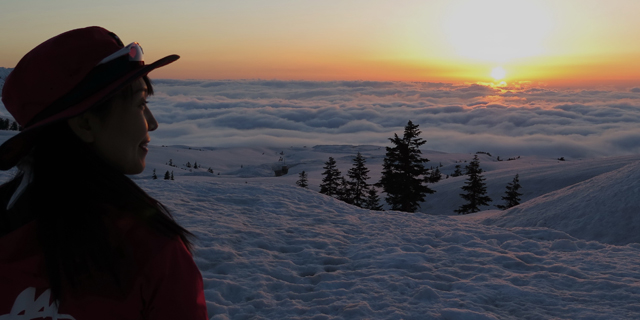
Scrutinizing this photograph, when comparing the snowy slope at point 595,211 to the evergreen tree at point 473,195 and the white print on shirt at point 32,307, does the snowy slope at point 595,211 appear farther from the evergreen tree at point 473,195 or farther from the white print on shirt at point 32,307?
the evergreen tree at point 473,195

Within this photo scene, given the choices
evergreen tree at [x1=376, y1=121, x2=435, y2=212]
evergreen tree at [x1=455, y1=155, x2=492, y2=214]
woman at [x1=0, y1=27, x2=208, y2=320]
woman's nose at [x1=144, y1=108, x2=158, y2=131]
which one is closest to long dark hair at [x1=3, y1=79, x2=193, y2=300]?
woman at [x1=0, y1=27, x2=208, y2=320]

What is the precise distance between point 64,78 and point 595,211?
34.9 feet

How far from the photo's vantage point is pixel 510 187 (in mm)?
33156

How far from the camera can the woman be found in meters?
1.44

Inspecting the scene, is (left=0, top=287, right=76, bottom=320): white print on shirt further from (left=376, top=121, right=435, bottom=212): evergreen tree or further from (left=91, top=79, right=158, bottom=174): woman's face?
(left=376, top=121, right=435, bottom=212): evergreen tree

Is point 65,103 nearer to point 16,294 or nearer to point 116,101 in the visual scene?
point 116,101

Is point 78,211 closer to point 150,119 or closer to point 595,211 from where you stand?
point 150,119

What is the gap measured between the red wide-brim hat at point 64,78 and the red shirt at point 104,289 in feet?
1.22

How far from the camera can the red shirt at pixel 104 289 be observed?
1446 mm

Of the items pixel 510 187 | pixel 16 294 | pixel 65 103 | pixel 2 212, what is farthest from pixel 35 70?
pixel 510 187

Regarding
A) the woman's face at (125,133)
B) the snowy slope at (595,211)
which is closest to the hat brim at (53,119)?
the woman's face at (125,133)

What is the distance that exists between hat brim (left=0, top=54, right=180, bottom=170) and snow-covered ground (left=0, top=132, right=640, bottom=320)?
10.5 feet

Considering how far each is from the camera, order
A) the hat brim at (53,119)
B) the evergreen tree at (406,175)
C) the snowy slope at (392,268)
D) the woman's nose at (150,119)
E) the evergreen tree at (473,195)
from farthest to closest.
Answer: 1. the evergreen tree at (473,195)
2. the evergreen tree at (406,175)
3. the snowy slope at (392,268)
4. the woman's nose at (150,119)
5. the hat brim at (53,119)

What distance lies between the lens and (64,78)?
56.3 inches
